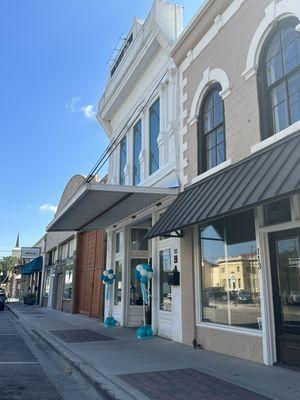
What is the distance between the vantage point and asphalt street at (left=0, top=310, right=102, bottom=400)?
624 centimetres

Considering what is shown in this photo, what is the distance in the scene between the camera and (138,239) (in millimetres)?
15680

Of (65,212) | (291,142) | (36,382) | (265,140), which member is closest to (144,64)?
(65,212)

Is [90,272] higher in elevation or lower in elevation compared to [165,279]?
higher

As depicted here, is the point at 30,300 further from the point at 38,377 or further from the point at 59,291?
the point at 38,377

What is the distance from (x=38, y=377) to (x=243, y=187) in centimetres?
501

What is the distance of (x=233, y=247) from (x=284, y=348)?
2.31 m

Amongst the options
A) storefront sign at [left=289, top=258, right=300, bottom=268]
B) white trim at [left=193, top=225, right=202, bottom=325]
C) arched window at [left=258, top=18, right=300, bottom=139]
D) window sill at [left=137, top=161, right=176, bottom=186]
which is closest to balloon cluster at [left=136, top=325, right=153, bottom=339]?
white trim at [left=193, top=225, right=202, bottom=325]

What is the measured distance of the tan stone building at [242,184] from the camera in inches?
285

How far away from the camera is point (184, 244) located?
10.8 meters

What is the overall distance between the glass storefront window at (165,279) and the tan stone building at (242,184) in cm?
116

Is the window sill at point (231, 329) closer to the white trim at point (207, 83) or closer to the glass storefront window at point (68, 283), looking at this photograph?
the white trim at point (207, 83)

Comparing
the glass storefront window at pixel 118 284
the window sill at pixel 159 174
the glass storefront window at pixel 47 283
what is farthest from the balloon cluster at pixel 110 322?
the glass storefront window at pixel 47 283

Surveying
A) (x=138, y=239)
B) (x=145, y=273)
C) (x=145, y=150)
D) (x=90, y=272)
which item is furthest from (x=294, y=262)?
(x=90, y=272)

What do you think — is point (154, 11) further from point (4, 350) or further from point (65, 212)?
point (4, 350)
